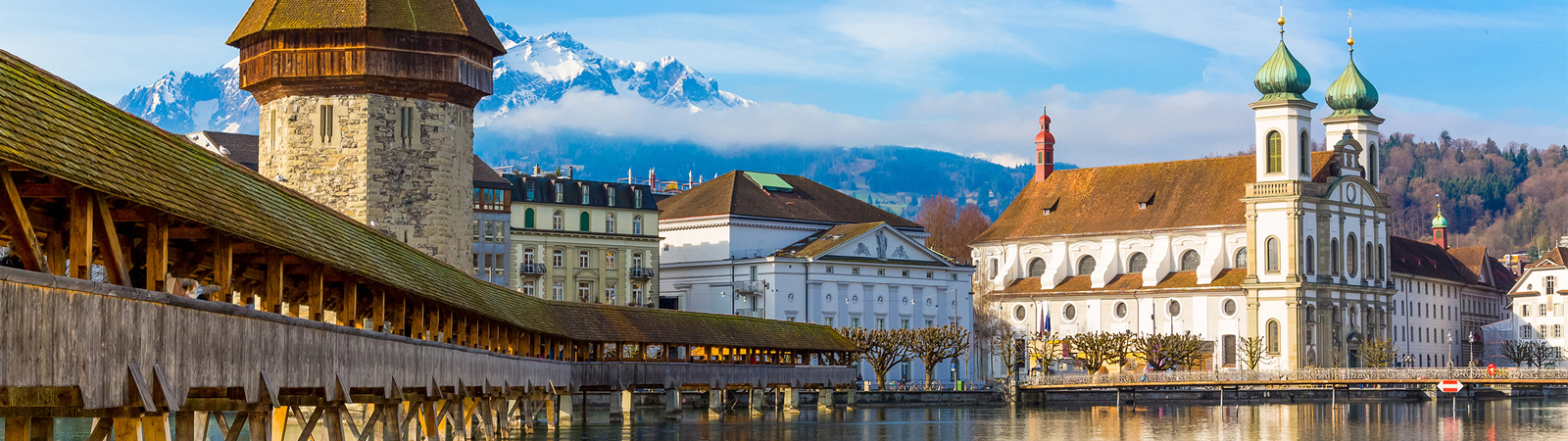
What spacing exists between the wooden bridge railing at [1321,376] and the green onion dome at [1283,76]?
26.8m

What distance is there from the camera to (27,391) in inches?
688

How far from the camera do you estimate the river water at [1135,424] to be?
2414 inches

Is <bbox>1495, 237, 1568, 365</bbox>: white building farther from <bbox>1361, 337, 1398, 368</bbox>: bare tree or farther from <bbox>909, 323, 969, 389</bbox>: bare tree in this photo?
<bbox>909, 323, 969, 389</bbox>: bare tree

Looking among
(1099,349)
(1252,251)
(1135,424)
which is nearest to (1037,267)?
(1252,251)

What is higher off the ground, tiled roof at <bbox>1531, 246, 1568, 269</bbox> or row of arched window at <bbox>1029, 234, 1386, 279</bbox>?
tiled roof at <bbox>1531, 246, 1568, 269</bbox>

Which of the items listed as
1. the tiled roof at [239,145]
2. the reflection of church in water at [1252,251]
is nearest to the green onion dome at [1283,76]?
the reflection of church in water at [1252,251]

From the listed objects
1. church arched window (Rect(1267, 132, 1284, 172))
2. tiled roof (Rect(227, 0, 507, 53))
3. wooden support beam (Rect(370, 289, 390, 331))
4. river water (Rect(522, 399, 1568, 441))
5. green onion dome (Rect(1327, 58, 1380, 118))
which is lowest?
river water (Rect(522, 399, 1568, 441))

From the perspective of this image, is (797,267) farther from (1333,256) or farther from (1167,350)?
(1333,256)

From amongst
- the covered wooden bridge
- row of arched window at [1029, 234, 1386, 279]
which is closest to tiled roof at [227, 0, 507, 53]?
the covered wooden bridge

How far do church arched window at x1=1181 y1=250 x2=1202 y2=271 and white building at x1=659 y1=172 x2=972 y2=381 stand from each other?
1959 cm

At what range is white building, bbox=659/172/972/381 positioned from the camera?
101 metres

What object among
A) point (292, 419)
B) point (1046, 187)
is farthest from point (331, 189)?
point (1046, 187)

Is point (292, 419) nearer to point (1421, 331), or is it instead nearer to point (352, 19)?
point (352, 19)

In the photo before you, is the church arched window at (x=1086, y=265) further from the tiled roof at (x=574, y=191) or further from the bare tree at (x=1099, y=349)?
the tiled roof at (x=574, y=191)
